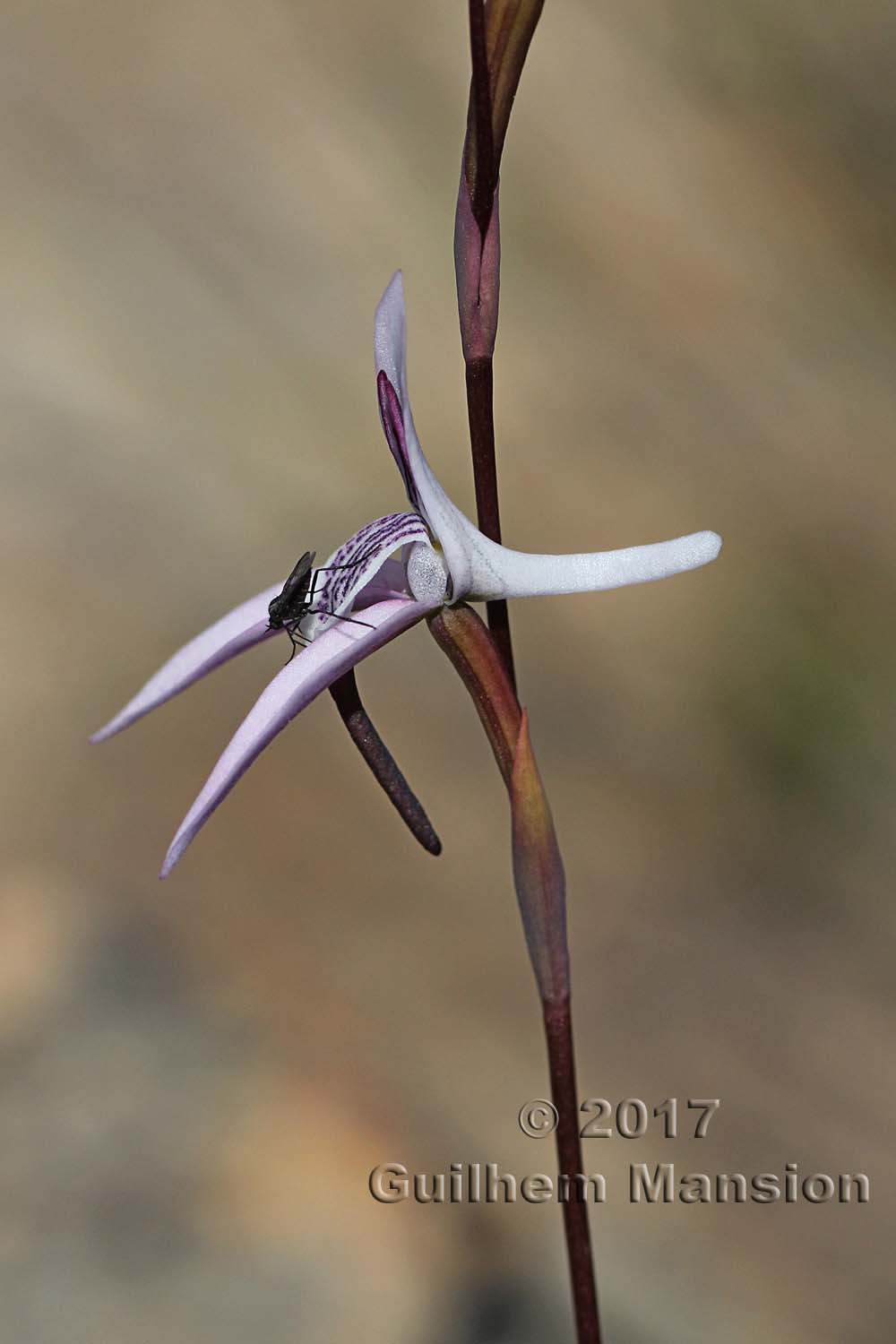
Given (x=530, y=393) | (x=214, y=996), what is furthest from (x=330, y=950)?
(x=530, y=393)

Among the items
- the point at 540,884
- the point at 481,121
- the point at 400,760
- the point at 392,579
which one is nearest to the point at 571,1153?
the point at 540,884

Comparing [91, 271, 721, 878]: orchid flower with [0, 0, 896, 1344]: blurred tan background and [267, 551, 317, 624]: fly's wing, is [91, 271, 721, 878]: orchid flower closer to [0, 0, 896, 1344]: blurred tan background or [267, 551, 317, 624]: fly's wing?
[267, 551, 317, 624]: fly's wing

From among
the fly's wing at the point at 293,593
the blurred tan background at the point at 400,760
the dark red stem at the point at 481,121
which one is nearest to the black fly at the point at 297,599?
the fly's wing at the point at 293,593

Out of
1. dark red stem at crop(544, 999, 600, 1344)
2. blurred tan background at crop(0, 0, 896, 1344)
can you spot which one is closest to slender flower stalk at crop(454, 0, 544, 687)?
dark red stem at crop(544, 999, 600, 1344)

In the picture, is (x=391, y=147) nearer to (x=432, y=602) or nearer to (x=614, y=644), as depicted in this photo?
(x=614, y=644)

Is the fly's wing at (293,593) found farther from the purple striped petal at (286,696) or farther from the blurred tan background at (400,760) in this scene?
the blurred tan background at (400,760)

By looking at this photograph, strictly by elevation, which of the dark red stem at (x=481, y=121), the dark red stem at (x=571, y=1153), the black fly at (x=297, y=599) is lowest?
the dark red stem at (x=571, y=1153)

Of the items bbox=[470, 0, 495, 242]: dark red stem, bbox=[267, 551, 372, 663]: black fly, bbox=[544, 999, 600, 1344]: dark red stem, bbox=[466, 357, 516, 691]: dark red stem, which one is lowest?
bbox=[544, 999, 600, 1344]: dark red stem

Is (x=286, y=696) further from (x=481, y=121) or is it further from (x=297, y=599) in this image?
(x=481, y=121)

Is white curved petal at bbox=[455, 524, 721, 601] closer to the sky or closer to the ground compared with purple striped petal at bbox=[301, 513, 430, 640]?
closer to the ground
